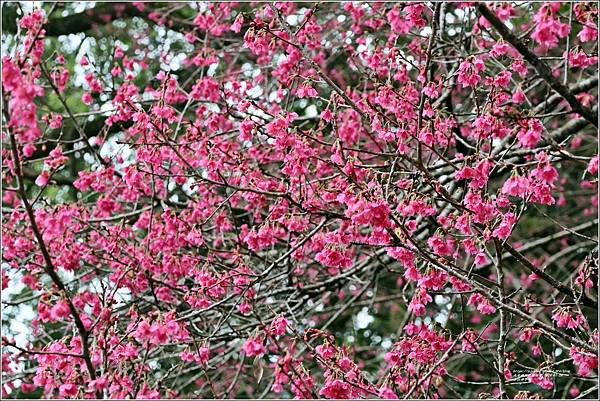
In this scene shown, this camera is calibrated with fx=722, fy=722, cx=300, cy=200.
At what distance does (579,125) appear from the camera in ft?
12.8

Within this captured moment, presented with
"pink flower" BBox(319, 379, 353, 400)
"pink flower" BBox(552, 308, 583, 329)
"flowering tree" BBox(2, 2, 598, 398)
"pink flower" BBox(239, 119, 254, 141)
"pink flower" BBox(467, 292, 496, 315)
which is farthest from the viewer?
"pink flower" BBox(239, 119, 254, 141)

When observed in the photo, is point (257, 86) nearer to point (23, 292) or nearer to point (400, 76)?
point (400, 76)

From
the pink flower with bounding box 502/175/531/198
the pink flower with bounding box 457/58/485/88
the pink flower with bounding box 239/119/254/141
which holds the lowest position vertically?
the pink flower with bounding box 502/175/531/198

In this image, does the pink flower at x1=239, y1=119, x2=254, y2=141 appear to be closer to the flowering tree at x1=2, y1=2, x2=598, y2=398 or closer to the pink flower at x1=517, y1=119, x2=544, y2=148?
the flowering tree at x1=2, y1=2, x2=598, y2=398

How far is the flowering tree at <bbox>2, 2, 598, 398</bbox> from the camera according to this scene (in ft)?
8.86

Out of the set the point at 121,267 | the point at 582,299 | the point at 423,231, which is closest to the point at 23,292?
the point at 121,267

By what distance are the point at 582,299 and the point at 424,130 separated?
3.29ft

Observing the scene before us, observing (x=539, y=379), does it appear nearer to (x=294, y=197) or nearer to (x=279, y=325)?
(x=279, y=325)

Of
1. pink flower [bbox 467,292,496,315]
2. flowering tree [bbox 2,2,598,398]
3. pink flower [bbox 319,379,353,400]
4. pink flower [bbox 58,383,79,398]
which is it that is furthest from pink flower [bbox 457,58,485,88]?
pink flower [bbox 58,383,79,398]

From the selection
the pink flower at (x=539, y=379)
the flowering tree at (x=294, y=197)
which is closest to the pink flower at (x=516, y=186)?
the flowering tree at (x=294, y=197)

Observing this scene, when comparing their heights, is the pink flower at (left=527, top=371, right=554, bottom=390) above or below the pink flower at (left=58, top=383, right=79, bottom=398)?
below

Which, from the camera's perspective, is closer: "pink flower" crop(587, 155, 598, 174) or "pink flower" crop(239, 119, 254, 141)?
"pink flower" crop(587, 155, 598, 174)

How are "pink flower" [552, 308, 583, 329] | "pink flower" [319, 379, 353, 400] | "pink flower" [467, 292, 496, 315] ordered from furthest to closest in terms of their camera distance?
"pink flower" [467, 292, 496, 315], "pink flower" [552, 308, 583, 329], "pink flower" [319, 379, 353, 400]

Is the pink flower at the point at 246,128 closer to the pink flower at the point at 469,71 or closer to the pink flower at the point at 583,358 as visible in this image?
the pink flower at the point at 469,71
